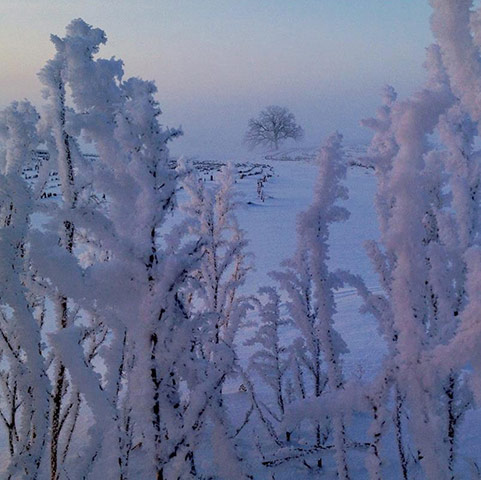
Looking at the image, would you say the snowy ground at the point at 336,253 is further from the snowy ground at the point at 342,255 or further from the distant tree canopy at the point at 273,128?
the distant tree canopy at the point at 273,128

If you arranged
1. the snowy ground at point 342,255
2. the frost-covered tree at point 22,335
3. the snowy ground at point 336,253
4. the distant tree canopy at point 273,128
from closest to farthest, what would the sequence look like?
the frost-covered tree at point 22,335 < the snowy ground at point 342,255 < the snowy ground at point 336,253 < the distant tree canopy at point 273,128

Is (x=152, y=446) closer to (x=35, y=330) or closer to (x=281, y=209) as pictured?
(x=35, y=330)

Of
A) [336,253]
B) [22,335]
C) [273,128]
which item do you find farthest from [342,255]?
[273,128]

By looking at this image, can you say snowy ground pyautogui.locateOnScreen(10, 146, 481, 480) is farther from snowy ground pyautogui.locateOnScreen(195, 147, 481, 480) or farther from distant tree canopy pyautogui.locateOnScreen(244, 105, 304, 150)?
distant tree canopy pyautogui.locateOnScreen(244, 105, 304, 150)

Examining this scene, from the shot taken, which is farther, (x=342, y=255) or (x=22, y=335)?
(x=342, y=255)

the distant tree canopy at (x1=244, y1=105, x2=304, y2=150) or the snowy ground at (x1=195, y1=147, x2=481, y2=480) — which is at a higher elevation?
A: the distant tree canopy at (x1=244, y1=105, x2=304, y2=150)

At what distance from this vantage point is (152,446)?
4.97 ft

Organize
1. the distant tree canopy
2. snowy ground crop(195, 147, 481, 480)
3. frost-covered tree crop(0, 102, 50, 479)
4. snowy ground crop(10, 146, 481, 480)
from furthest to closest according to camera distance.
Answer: the distant tree canopy, snowy ground crop(10, 146, 481, 480), snowy ground crop(195, 147, 481, 480), frost-covered tree crop(0, 102, 50, 479)

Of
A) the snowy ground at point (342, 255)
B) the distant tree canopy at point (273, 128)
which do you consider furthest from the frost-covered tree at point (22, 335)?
the distant tree canopy at point (273, 128)

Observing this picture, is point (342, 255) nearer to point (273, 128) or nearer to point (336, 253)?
point (336, 253)

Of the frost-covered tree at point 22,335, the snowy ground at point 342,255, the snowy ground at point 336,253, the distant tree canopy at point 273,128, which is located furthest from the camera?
the distant tree canopy at point 273,128

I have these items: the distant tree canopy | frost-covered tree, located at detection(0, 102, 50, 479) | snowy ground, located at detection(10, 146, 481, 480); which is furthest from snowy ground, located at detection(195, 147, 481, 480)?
the distant tree canopy

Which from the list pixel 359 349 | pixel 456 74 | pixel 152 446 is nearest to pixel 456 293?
pixel 456 74

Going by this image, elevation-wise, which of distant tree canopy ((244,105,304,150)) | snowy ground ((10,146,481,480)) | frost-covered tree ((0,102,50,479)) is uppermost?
distant tree canopy ((244,105,304,150))
